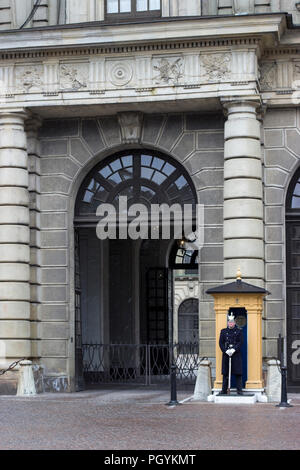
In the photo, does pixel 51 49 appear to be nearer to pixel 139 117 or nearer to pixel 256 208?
pixel 139 117

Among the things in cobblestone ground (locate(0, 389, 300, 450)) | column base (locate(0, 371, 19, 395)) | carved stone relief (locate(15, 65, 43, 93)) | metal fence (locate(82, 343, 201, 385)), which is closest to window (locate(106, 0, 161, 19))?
carved stone relief (locate(15, 65, 43, 93))

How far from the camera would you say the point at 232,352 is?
22.4 metres

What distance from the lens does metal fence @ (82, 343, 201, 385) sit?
1170 inches

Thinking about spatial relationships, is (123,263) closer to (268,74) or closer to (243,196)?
(243,196)

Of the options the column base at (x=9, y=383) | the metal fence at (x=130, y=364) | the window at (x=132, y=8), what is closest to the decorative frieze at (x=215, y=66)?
the window at (x=132, y=8)

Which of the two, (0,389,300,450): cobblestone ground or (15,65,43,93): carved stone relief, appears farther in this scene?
(15,65,43,93): carved stone relief

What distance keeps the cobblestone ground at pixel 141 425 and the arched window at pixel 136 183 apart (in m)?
5.61

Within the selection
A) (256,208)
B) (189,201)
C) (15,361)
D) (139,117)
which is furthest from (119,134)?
(15,361)

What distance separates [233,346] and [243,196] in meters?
4.26

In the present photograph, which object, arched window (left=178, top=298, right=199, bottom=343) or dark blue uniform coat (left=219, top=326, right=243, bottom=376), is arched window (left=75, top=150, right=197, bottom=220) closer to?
dark blue uniform coat (left=219, top=326, right=243, bottom=376)

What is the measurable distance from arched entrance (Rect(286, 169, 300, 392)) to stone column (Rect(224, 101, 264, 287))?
129 cm

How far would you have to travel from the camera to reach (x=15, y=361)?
25.6 meters

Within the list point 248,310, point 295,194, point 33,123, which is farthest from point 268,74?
point 248,310

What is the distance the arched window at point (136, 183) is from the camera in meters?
27.1
